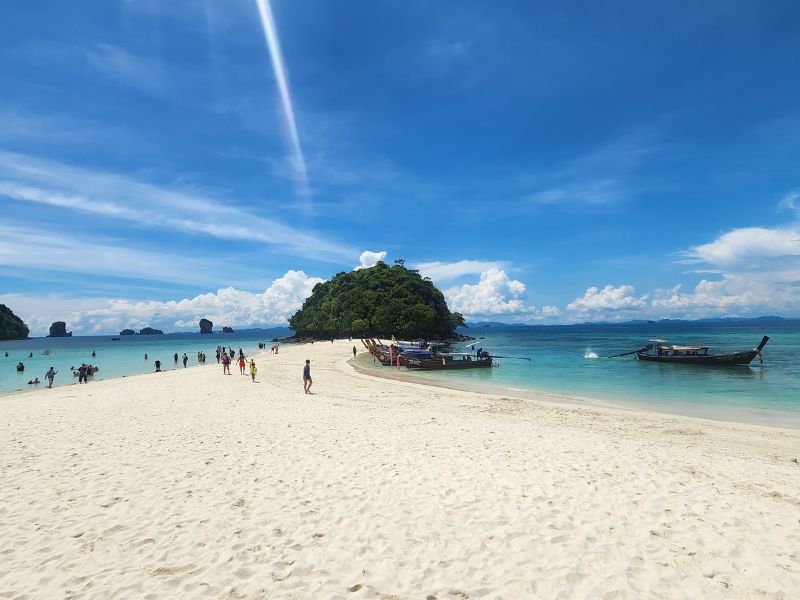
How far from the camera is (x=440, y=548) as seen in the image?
21.0 ft

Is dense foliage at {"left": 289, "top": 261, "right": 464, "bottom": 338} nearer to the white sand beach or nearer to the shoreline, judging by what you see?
the shoreline

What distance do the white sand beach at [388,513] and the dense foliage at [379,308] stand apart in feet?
262

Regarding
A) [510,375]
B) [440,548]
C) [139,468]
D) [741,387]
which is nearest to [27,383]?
[139,468]

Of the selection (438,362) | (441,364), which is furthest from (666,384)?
(438,362)

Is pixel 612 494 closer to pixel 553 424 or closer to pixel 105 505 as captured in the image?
pixel 553 424

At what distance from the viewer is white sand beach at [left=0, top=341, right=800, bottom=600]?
5.61 metres

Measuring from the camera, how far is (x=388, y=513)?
24.7ft

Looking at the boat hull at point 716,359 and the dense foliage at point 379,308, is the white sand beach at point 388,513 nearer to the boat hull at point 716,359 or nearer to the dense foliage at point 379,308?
the boat hull at point 716,359

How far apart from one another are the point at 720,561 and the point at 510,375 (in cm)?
3327

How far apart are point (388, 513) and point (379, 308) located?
87865mm

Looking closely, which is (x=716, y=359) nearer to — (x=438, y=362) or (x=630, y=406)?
(x=630, y=406)

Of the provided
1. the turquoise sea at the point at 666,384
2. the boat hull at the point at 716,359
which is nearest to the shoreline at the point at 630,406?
the turquoise sea at the point at 666,384

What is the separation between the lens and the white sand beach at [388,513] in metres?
5.61

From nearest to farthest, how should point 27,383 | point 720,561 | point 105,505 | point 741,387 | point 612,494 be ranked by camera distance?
point 720,561
point 105,505
point 612,494
point 741,387
point 27,383
